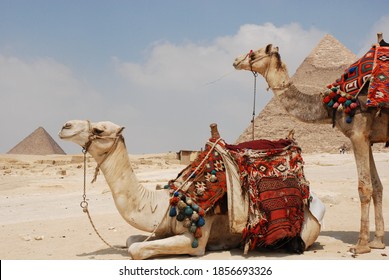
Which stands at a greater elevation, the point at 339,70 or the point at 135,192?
the point at 339,70

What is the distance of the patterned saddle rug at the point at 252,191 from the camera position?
437 cm

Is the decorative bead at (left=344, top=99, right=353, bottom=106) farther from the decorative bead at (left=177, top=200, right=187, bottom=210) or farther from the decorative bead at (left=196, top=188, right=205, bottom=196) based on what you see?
the decorative bead at (left=177, top=200, right=187, bottom=210)

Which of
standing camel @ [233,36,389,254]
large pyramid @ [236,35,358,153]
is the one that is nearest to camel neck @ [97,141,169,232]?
standing camel @ [233,36,389,254]

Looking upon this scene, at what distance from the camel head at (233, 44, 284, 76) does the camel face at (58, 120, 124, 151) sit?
74.0 inches

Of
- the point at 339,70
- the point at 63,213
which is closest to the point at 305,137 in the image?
the point at 339,70

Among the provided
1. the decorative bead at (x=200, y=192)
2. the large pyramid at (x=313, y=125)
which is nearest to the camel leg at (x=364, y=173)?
the decorative bead at (x=200, y=192)

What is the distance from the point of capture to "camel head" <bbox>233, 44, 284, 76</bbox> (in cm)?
554

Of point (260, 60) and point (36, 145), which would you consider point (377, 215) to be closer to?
point (260, 60)

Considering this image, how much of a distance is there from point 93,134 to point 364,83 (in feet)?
8.86

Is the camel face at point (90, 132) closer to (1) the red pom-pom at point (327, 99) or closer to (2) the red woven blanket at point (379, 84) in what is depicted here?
(1) the red pom-pom at point (327, 99)

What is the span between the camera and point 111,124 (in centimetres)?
439

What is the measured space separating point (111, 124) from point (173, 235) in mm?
1142

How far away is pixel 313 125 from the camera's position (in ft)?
346
